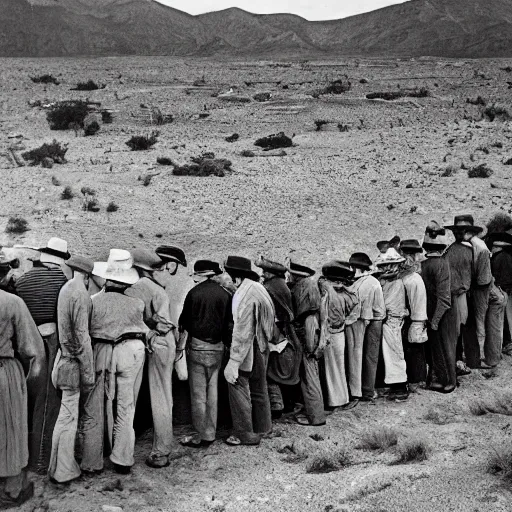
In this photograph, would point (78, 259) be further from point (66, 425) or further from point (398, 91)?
point (398, 91)

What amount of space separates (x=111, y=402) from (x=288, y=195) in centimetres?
1157

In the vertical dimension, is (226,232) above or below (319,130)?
below

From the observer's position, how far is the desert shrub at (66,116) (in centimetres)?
2211

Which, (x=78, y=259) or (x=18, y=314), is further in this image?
(x=78, y=259)

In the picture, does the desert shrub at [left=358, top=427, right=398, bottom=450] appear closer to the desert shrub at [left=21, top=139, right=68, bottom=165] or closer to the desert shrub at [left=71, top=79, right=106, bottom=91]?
the desert shrub at [left=21, top=139, right=68, bottom=165]

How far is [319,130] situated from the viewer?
74.8 ft

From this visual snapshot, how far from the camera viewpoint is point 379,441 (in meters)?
6.14

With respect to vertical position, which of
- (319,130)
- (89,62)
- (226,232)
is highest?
(89,62)

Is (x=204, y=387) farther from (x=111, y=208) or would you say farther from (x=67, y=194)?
(x=67, y=194)

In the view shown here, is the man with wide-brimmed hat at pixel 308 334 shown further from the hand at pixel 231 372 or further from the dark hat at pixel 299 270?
the hand at pixel 231 372

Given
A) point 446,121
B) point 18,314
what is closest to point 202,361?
point 18,314

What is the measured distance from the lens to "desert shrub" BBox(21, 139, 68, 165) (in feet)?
60.0

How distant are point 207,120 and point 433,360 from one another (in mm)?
17483

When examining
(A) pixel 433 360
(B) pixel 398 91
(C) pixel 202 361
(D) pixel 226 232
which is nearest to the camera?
(C) pixel 202 361
